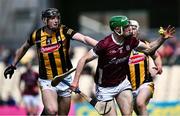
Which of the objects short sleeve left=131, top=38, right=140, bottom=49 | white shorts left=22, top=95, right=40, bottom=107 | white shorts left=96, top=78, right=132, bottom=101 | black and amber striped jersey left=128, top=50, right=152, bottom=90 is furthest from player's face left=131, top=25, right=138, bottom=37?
white shorts left=22, top=95, right=40, bottom=107

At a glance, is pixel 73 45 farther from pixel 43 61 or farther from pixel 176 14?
pixel 43 61

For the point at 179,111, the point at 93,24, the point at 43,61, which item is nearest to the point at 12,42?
the point at 93,24

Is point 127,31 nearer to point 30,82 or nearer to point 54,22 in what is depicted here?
point 54,22

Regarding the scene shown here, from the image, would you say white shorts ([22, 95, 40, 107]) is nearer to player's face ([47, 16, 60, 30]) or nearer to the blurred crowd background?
the blurred crowd background

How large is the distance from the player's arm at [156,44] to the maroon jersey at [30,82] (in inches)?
251

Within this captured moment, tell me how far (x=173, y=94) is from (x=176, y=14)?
9.12 m

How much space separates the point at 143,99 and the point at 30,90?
20.6 feet

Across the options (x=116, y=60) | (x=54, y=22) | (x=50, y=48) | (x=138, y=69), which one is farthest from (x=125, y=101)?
(x=54, y=22)

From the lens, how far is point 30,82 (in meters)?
20.0

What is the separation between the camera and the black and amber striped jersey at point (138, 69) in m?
14.7

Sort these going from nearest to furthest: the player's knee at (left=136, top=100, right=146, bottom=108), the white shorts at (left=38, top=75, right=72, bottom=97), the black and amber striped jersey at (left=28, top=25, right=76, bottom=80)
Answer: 1. the black and amber striped jersey at (left=28, top=25, right=76, bottom=80)
2. the white shorts at (left=38, top=75, right=72, bottom=97)
3. the player's knee at (left=136, top=100, right=146, bottom=108)

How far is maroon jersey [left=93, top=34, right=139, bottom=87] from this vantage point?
13.2 meters

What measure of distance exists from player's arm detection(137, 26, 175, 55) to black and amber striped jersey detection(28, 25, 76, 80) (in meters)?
1.18

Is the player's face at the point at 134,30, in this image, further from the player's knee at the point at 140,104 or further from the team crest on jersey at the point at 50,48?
the team crest on jersey at the point at 50,48
